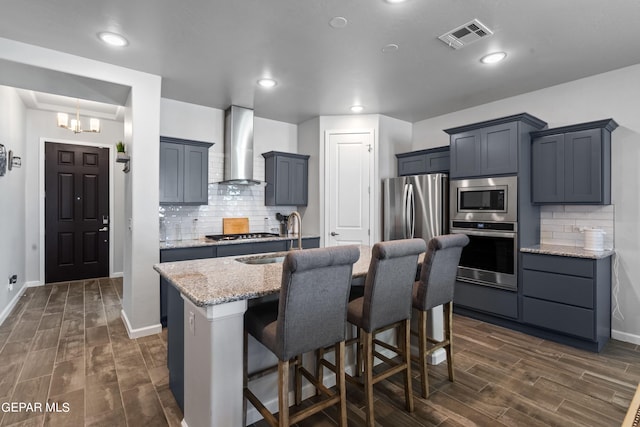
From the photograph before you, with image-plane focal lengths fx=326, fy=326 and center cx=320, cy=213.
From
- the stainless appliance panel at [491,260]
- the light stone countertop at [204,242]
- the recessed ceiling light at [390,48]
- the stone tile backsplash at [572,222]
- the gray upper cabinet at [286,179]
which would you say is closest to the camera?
the recessed ceiling light at [390,48]

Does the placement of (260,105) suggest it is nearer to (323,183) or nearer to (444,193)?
(323,183)

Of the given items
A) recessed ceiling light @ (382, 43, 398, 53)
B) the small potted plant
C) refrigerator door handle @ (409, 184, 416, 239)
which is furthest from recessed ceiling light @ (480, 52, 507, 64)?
the small potted plant

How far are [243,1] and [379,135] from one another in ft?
9.43

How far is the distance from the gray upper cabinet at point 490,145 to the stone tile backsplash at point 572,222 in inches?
29.6

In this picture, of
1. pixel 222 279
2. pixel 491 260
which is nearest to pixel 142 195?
pixel 222 279

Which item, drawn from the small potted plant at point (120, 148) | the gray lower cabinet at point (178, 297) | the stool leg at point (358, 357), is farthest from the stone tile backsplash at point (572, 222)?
the small potted plant at point (120, 148)

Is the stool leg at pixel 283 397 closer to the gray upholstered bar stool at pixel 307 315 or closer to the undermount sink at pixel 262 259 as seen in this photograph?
the gray upholstered bar stool at pixel 307 315

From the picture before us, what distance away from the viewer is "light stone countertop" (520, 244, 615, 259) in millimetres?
3000

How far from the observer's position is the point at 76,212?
5477 millimetres

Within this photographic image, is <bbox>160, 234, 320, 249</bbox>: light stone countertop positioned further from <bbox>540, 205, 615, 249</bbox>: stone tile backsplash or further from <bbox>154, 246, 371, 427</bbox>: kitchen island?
<bbox>540, 205, 615, 249</bbox>: stone tile backsplash

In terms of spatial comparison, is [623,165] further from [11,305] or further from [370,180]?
[11,305]

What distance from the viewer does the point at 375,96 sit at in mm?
3998

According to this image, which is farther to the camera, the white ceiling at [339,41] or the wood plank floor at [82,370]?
the white ceiling at [339,41]

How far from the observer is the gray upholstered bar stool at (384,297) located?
6.03ft
